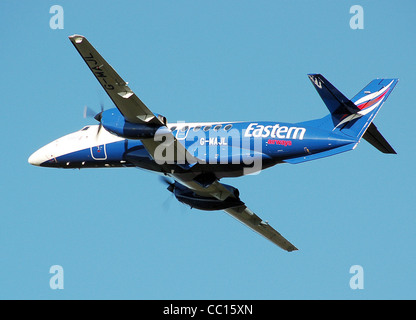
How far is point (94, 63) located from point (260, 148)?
7.14 metres

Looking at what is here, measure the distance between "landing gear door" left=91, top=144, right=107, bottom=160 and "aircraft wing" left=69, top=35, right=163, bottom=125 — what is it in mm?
4112

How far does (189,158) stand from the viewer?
96.2 ft

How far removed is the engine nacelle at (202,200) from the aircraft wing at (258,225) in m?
1.36

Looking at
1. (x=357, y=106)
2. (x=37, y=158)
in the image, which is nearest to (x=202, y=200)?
(x=37, y=158)

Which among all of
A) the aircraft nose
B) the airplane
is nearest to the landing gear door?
the airplane

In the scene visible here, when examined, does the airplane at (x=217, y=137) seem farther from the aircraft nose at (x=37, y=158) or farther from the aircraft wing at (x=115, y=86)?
the aircraft nose at (x=37, y=158)

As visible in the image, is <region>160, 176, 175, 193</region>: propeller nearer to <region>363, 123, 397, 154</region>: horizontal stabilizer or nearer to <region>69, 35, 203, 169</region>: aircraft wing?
<region>69, 35, 203, 169</region>: aircraft wing

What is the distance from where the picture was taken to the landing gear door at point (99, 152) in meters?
32.0

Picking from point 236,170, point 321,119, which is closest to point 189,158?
point 236,170

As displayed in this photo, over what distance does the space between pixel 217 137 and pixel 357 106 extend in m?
5.57

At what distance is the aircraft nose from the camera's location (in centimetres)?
3362

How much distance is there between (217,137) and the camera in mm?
29453

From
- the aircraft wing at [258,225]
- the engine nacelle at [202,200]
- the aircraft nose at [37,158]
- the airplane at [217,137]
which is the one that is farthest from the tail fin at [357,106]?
the aircraft nose at [37,158]

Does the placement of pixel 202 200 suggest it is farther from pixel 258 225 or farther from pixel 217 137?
pixel 217 137
